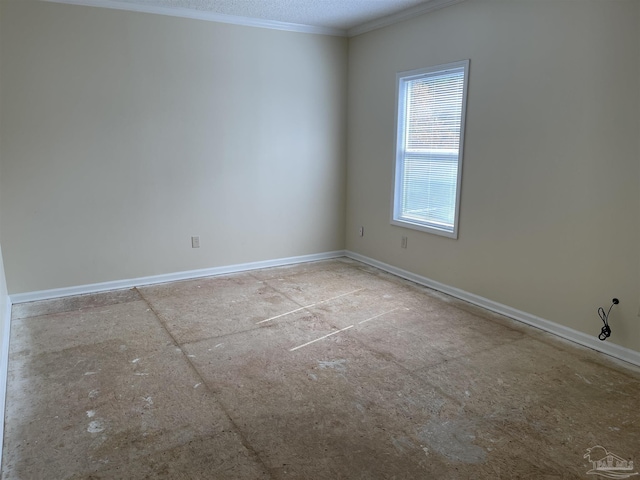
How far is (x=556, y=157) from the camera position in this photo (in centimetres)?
329

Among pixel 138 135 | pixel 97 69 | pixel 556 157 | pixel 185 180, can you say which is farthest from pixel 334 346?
pixel 97 69

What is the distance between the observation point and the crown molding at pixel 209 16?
403cm

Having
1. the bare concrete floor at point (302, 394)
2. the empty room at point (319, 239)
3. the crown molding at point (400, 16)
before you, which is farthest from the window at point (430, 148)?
the bare concrete floor at point (302, 394)

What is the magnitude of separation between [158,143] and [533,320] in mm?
3695

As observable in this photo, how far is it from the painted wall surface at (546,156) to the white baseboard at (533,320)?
0.05 metres

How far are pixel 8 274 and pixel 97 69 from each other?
195cm

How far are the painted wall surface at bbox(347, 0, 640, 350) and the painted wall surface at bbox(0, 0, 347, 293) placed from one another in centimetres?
135

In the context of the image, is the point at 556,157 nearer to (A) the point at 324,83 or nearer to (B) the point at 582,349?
(B) the point at 582,349

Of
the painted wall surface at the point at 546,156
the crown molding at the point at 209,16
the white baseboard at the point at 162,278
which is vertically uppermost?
the crown molding at the point at 209,16

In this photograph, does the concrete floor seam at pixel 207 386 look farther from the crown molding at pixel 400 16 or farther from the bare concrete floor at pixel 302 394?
the crown molding at pixel 400 16

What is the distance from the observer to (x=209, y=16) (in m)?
4.49

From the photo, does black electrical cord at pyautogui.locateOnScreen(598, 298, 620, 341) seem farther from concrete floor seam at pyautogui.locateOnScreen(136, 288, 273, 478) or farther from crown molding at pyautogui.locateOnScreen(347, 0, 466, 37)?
crown molding at pyautogui.locateOnScreen(347, 0, 466, 37)

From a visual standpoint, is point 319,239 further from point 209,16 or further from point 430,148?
point 209,16

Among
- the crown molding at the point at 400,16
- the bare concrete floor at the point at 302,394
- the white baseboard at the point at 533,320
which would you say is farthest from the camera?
the crown molding at the point at 400,16
